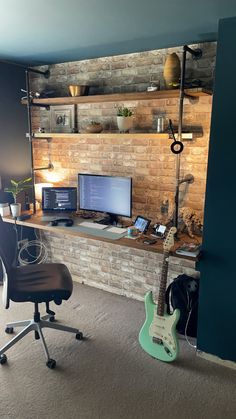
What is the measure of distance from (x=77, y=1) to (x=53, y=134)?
1520 millimetres

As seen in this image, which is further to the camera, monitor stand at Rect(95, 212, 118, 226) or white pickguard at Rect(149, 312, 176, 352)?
monitor stand at Rect(95, 212, 118, 226)

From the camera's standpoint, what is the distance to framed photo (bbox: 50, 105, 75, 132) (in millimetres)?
3268

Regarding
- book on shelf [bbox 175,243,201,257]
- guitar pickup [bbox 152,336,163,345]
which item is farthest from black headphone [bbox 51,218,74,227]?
guitar pickup [bbox 152,336,163,345]

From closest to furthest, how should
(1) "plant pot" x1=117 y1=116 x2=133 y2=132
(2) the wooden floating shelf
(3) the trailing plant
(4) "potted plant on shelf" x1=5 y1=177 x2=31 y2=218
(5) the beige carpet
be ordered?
(5) the beige carpet, (2) the wooden floating shelf, (1) "plant pot" x1=117 y1=116 x2=133 y2=132, (4) "potted plant on shelf" x1=5 y1=177 x2=31 y2=218, (3) the trailing plant

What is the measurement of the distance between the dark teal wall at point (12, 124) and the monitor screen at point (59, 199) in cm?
49

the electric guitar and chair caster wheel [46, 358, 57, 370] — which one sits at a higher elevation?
the electric guitar

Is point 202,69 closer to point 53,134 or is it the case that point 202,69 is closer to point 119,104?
point 119,104

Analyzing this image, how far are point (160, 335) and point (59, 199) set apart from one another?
5.30 ft

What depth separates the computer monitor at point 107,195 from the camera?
9.51 feet

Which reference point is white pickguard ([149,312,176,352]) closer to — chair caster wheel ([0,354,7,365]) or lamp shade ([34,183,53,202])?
chair caster wheel ([0,354,7,365])

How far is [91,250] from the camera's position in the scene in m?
3.44

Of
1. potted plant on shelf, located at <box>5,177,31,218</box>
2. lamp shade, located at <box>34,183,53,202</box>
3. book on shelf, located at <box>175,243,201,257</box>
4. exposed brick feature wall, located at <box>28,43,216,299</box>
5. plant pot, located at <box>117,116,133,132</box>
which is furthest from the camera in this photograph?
lamp shade, located at <box>34,183,53,202</box>

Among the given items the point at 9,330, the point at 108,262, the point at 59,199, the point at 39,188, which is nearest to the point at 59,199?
the point at 59,199

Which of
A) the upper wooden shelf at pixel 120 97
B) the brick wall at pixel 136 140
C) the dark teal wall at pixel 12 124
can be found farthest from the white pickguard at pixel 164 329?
the dark teal wall at pixel 12 124
